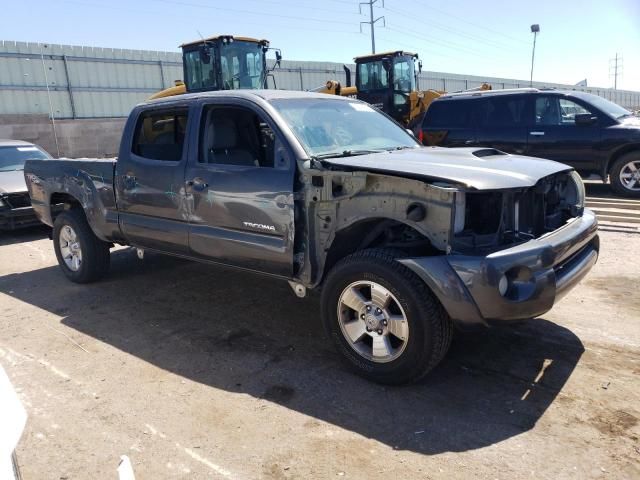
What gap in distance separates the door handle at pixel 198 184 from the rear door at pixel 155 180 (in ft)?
0.41

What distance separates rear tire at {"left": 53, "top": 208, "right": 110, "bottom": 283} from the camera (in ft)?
19.3

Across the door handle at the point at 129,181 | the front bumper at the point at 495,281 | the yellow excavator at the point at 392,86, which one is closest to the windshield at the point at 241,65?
the yellow excavator at the point at 392,86

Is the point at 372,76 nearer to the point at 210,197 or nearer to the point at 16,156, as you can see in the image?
the point at 16,156

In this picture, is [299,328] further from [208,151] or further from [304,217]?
[208,151]

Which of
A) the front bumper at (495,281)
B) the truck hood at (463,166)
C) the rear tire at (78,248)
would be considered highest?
the truck hood at (463,166)

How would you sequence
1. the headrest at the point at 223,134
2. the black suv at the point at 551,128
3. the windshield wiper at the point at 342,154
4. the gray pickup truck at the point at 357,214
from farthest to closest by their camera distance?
the black suv at the point at 551,128 → the headrest at the point at 223,134 → the windshield wiper at the point at 342,154 → the gray pickup truck at the point at 357,214

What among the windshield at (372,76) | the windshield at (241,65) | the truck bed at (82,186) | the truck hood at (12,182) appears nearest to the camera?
the truck bed at (82,186)

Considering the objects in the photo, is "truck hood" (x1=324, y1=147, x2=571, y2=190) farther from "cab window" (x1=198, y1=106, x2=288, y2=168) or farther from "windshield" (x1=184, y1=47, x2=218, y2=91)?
"windshield" (x1=184, y1=47, x2=218, y2=91)

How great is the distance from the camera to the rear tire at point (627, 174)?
361 inches

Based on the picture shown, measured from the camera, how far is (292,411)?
3.32 m

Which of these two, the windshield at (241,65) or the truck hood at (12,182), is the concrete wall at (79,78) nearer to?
the windshield at (241,65)

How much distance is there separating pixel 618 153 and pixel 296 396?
817 cm

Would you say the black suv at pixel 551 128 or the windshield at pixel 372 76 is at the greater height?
the windshield at pixel 372 76

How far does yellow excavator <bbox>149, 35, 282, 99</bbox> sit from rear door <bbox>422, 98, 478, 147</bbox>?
4783 millimetres
